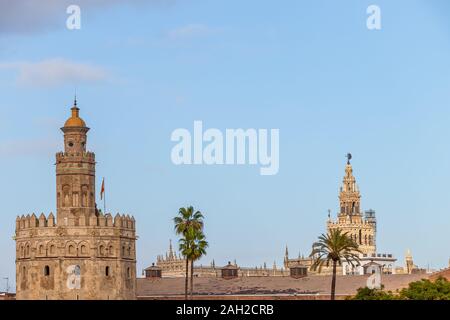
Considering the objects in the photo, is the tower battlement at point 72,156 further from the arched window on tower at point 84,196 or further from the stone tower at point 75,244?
the arched window on tower at point 84,196

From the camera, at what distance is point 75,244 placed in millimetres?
173625

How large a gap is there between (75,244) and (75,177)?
8743 millimetres

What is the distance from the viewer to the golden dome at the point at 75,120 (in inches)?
7039

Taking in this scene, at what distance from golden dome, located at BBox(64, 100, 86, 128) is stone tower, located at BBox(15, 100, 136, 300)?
13 cm

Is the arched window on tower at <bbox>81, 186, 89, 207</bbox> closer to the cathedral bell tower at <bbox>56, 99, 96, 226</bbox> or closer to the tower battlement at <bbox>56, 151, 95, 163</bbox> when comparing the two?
the cathedral bell tower at <bbox>56, 99, 96, 226</bbox>

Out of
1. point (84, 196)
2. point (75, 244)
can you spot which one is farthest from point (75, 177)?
point (75, 244)

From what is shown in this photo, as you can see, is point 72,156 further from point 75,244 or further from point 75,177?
point 75,244

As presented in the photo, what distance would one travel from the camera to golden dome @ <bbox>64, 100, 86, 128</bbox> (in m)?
179
